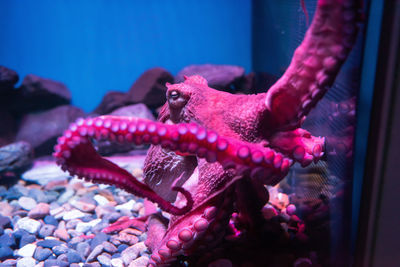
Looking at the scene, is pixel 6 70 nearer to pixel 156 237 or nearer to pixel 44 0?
pixel 44 0

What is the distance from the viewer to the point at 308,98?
1.36 m

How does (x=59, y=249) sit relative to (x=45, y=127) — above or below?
above

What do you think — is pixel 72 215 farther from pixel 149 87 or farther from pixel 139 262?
pixel 149 87

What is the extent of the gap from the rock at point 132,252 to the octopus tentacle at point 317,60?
5.14 feet

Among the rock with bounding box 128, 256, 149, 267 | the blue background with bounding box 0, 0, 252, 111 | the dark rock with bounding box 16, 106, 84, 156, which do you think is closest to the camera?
the rock with bounding box 128, 256, 149, 267

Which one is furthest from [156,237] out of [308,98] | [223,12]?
[223,12]

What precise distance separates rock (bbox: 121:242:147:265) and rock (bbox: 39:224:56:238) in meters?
0.90

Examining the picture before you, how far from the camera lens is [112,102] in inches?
251

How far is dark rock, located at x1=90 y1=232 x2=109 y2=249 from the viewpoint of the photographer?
8.38 ft

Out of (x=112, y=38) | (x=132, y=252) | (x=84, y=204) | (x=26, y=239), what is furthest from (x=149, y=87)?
(x=132, y=252)

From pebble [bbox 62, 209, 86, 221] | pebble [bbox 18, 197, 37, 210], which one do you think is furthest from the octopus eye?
pebble [bbox 18, 197, 37, 210]

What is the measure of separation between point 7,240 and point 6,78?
4029 millimetres

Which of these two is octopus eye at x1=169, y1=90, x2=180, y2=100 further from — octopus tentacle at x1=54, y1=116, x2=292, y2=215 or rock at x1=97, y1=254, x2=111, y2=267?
rock at x1=97, y1=254, x2=111, y2=267

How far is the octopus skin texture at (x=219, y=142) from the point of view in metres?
1.23
